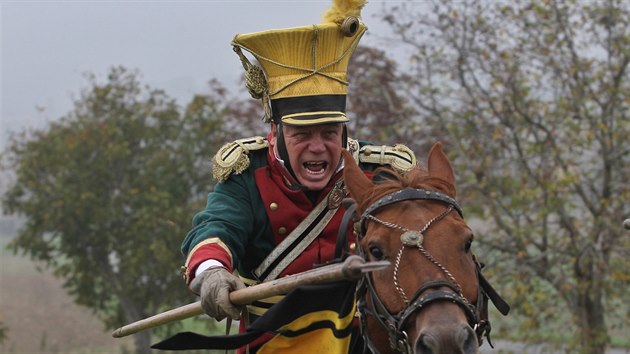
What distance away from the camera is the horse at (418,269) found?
13.1 feet

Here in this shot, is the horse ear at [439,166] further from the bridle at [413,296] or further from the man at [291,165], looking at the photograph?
the man at [291,165]

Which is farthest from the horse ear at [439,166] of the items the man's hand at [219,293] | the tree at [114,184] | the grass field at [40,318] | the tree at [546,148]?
the grass field at [40,318]

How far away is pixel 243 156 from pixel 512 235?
32.4ft

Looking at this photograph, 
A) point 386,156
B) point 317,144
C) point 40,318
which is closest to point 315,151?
point 317,144

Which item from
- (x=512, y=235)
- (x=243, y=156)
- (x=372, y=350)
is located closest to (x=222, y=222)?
(x=243, y=156)

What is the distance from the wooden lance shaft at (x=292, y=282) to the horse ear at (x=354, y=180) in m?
0.48

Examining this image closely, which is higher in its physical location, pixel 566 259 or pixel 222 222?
pixel 222 222

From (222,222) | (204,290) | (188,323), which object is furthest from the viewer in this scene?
(188,323)

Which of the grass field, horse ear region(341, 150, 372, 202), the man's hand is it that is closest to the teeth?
horse ear region(341, 150, 372, 202)

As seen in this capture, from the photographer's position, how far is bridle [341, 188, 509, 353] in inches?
159

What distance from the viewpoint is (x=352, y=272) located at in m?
3.93

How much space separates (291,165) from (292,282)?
119 centimetres

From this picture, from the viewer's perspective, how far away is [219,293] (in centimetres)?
447

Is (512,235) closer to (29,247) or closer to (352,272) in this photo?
(29,247)
